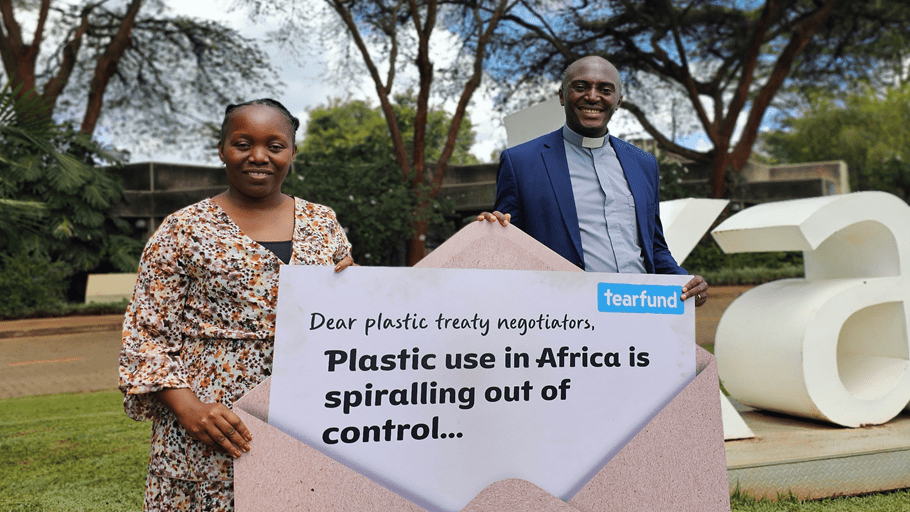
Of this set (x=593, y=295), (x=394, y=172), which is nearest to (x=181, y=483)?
(x=593, y=295)

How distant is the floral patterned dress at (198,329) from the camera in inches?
68.0

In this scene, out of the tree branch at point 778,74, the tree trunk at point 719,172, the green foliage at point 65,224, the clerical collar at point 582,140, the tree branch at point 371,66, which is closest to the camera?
the clerical collar at point 582,140

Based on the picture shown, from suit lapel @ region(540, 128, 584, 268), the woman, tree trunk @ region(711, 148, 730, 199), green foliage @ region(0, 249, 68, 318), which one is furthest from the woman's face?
tree trunk @ region(711, 148, 730, 199)

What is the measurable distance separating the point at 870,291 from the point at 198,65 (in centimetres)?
1671

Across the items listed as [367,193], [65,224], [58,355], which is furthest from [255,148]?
[65,224]

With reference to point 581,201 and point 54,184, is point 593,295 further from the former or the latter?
point 54,184

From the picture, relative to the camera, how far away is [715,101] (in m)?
17.7

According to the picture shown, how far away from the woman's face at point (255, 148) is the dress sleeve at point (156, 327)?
205 mm

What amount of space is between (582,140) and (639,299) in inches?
27.4

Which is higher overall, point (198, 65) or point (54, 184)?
point (198, 65)

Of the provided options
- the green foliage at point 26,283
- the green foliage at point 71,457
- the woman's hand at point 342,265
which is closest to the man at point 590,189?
the woman's hand at point 342,265

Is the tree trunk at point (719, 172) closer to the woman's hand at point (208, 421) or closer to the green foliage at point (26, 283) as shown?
the green foliage at point (26, 283)

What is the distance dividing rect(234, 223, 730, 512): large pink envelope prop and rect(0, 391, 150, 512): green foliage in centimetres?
259

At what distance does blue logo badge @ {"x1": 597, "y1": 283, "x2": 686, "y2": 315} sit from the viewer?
1.95 meters
